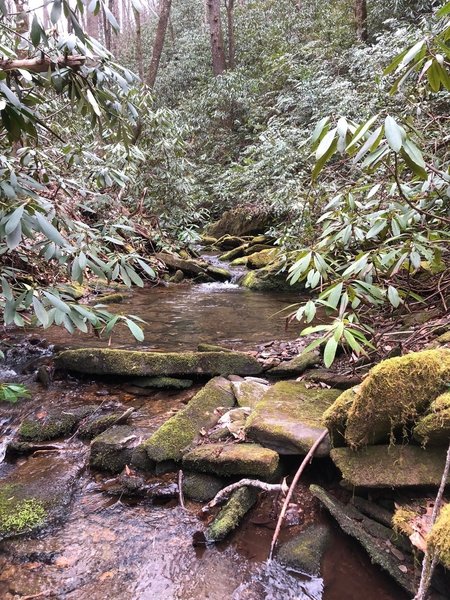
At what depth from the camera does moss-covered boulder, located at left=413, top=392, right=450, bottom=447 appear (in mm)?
1927

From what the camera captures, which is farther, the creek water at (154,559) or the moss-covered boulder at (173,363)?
the moss-covered boulder at (173,363)

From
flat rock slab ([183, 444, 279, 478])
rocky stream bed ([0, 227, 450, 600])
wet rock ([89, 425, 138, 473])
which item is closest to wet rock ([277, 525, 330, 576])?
rocky stream bed ([0, 227, 450, 600])

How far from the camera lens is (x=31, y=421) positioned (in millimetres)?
3311

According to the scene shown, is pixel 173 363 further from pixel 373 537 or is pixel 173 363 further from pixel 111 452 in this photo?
pixel 373 537

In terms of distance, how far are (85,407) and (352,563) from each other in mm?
2405

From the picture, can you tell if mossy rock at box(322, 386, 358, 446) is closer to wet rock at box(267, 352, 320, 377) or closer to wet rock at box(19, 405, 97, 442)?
wet rock at box(267, 352, 320, 377)

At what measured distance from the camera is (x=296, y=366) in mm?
3887

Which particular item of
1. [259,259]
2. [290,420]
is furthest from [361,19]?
[290,420]

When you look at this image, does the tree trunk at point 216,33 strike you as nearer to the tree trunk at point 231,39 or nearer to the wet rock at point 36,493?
the tree trunk at point 231,39

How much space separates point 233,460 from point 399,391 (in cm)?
103

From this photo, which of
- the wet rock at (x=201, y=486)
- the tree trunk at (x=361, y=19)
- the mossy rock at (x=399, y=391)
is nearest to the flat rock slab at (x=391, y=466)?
the mossy rock at (x=399, y=391)

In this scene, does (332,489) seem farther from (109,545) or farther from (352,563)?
(109,545)

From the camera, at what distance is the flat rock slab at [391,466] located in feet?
6.57

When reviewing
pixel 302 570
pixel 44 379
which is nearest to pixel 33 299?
pixel 302 570
